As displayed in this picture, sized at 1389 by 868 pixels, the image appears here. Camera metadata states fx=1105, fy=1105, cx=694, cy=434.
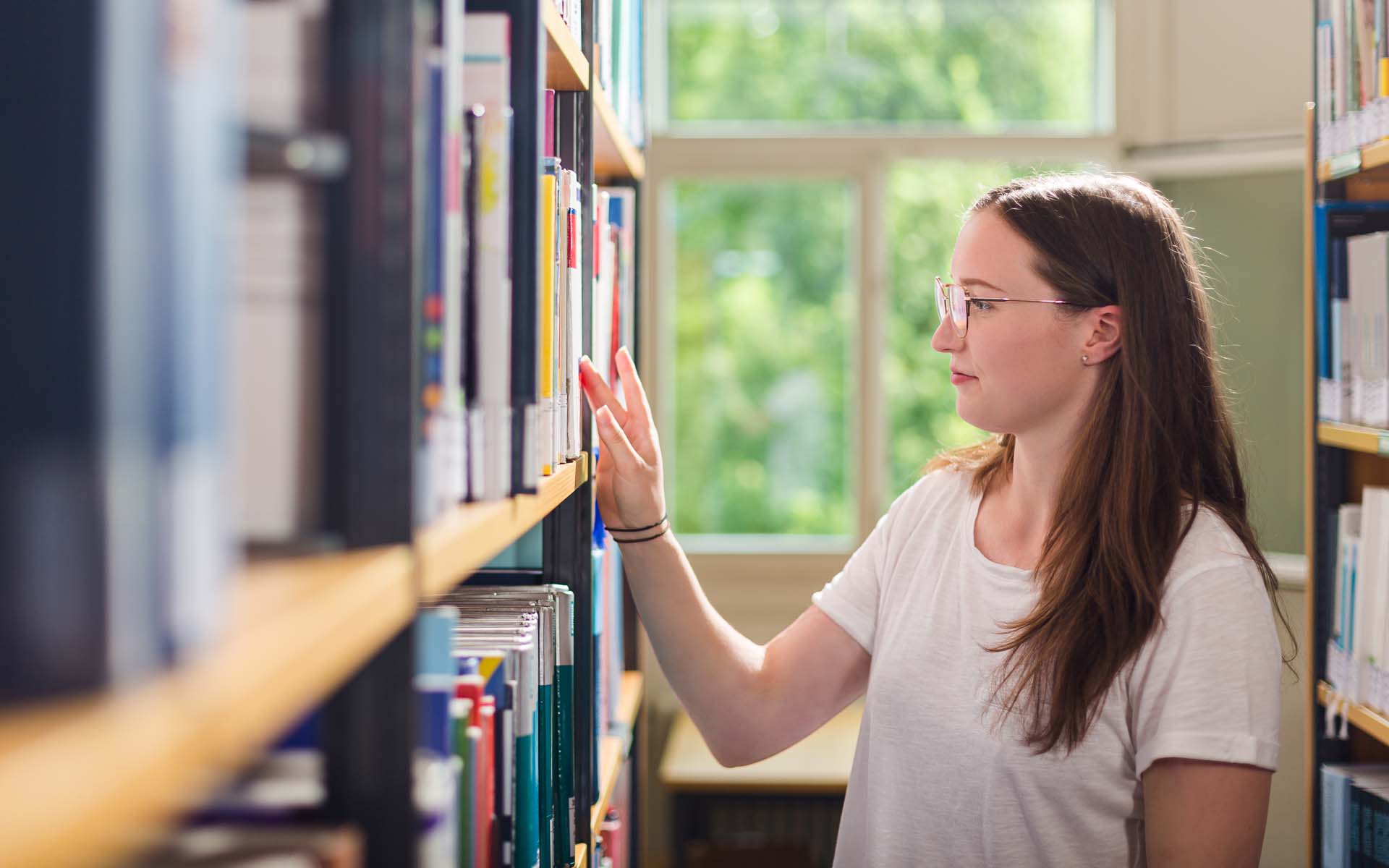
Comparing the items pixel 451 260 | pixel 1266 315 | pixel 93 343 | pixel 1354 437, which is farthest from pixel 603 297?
pixel 1266 315

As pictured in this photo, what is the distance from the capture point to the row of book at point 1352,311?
180 centimetres

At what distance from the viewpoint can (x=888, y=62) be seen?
3375 millimetres

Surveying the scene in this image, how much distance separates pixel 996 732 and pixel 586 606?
49 cm

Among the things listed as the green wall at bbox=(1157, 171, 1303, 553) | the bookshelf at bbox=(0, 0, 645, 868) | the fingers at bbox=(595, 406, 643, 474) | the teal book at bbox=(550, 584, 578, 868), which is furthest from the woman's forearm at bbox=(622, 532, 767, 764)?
the green wall at bbox=(1157, 171, 1303, 553)

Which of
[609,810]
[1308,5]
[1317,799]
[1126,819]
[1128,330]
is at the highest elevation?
[1308,5]

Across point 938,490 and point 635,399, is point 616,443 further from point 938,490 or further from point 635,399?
point 938,490

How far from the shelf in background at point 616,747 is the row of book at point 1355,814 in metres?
1.22

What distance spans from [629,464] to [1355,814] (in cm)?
149

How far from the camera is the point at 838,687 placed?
1.51 m

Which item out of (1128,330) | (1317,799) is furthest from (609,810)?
(1317,799)

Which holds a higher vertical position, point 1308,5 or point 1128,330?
point 1308,5

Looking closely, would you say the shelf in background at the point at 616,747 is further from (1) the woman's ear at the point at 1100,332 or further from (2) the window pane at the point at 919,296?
(2) the window pane at the point at 919,296

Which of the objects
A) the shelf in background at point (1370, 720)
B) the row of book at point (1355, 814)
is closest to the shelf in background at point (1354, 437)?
the shelf in background at point (1370, 720)

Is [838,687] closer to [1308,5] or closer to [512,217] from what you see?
[512,217]
